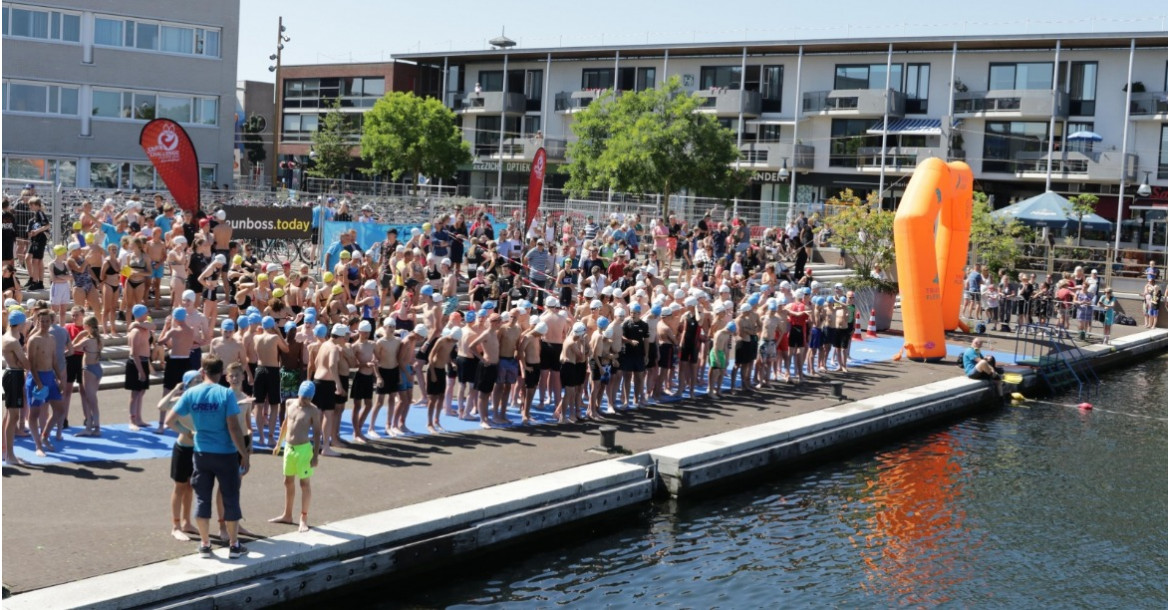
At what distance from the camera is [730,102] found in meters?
59.0

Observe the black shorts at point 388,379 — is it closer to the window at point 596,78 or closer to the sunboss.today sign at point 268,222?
the sunboss.today sign at point 268,222

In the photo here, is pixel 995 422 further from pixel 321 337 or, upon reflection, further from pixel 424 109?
pixel 424 109

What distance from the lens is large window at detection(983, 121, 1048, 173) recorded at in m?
53.4

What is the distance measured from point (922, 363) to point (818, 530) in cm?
1243

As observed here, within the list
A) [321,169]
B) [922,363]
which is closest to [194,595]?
[922,363]

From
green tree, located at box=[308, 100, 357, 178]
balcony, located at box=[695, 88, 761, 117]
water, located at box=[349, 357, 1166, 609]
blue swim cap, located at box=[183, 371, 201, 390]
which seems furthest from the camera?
green tree, located at box=[308, 100, 357, 178]

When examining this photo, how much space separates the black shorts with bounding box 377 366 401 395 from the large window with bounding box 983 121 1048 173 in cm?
4454

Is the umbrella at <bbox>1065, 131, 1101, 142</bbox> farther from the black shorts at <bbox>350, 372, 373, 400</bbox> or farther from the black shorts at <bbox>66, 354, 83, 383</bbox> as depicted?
the black shorts at <bbox>66, 354, 83, 383</bbox>

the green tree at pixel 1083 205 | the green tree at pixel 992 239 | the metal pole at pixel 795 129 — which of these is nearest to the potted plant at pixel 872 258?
the green tree at pixel 992 239

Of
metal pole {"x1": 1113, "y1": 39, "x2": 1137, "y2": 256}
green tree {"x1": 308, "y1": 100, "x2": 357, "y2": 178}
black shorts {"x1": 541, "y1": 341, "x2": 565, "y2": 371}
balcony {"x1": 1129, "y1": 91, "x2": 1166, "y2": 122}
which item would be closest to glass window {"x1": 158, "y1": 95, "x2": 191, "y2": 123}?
green tree {"x1": 308, "y1": 100, "x2": 357, "y2": 178}

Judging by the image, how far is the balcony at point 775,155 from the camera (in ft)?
189

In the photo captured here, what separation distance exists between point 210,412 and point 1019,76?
50.6 metres

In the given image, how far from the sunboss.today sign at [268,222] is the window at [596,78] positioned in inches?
1581

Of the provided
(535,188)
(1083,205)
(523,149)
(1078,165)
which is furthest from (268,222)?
(523,149)
